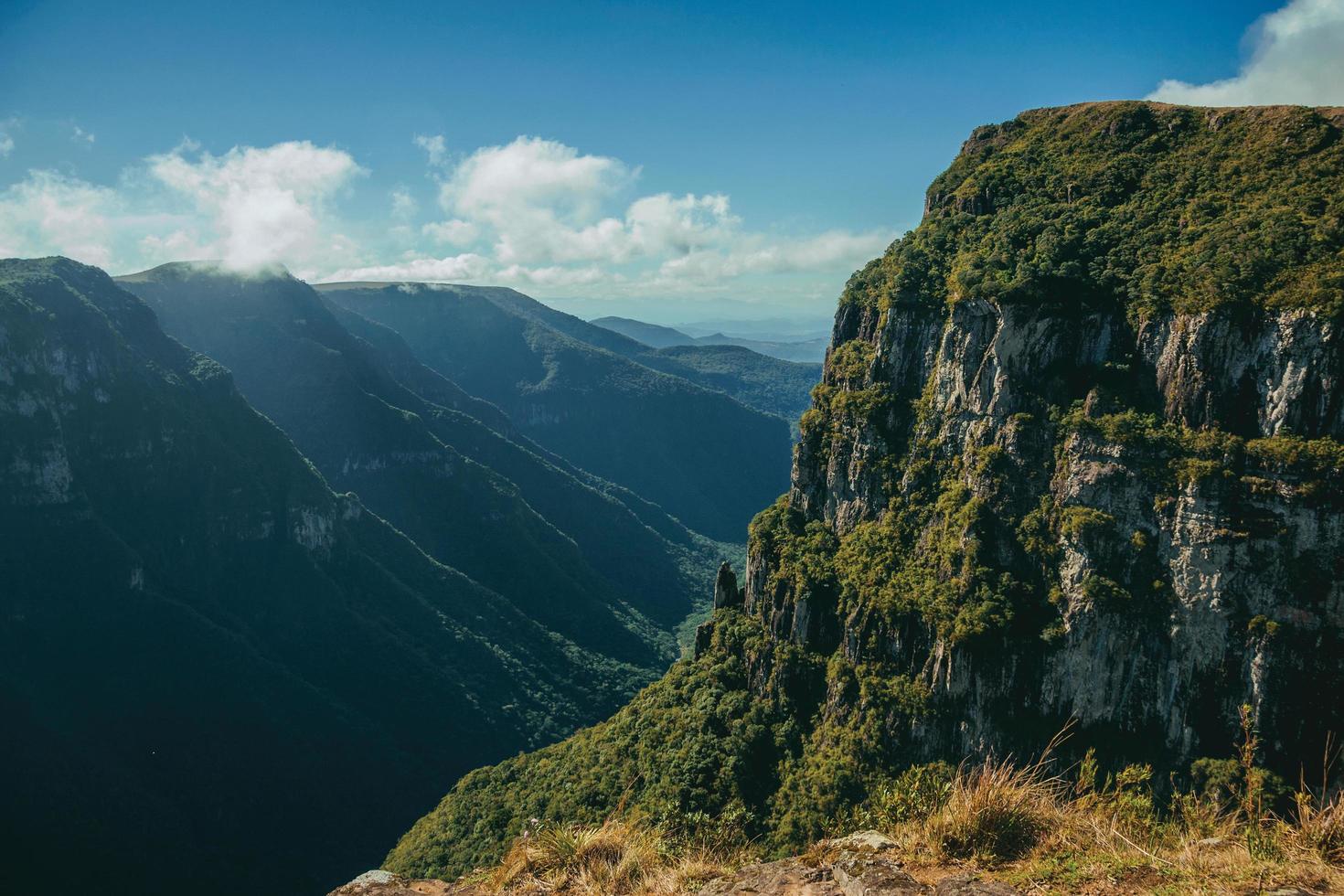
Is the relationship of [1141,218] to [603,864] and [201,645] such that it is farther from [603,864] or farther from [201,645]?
[201,645]

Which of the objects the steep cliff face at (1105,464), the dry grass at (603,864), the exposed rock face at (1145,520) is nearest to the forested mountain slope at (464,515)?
the steep cliff face at (1105,464)

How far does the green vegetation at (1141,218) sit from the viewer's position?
135 ft

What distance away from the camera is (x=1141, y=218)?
5053 centimetres

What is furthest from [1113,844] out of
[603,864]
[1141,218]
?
[1141,218]

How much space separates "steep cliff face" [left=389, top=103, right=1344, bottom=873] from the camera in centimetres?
3844

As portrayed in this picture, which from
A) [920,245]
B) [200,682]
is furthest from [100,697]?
[920,245]

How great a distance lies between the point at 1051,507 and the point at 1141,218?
73.4ft

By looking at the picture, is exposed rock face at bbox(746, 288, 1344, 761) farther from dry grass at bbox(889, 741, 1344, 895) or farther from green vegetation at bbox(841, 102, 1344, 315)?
dry grass at bbox(889, 741, 1344, 895)

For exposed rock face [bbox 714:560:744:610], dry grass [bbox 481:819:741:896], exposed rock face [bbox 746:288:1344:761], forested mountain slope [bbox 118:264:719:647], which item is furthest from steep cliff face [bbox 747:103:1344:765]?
forested mountain slope [bbox 118:264:719:647]

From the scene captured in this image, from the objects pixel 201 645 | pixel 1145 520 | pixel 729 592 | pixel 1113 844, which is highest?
pixel 1145 520

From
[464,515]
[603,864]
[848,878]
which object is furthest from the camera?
[464,515]

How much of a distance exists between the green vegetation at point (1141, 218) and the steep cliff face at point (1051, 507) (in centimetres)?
22

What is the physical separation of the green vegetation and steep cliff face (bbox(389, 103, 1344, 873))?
0.71ft

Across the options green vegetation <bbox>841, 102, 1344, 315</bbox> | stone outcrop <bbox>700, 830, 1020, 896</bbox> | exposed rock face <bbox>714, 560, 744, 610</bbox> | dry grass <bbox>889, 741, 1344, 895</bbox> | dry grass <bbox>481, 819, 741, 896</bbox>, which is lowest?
exposed rock face <bbox>714, 560, 744, 610</bbox>
